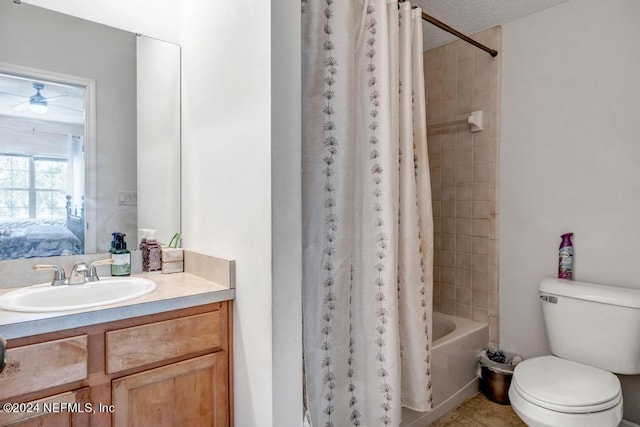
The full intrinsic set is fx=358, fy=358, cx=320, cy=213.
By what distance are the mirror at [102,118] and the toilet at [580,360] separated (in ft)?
5.73

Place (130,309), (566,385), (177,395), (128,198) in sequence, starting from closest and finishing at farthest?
(130,309) → (177,395) → (566,385) → (128,198)

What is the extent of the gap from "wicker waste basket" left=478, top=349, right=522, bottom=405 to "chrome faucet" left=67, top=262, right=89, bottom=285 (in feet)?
7.06

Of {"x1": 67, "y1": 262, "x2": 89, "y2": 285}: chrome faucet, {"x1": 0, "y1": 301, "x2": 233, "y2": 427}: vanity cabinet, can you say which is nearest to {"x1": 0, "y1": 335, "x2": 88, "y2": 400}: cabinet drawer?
{"x1": 0, "y1": 301, "x2": 233, "y2": 427}: vanity cabinet

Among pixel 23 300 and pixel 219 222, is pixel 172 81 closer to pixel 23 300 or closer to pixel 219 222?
pixel 219 222

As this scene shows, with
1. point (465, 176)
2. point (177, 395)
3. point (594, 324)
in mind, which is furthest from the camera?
point (465, 176)

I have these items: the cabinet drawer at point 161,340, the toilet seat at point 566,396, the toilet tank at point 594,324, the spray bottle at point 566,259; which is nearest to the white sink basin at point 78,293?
the cabinet drawer at point 161,340

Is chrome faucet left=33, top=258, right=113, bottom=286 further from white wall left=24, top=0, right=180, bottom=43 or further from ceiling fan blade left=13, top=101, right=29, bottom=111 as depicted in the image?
white wall left=24, top=0, right=180, bottom=43

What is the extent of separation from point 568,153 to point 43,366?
2.50 metres

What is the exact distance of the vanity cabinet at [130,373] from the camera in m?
0.97

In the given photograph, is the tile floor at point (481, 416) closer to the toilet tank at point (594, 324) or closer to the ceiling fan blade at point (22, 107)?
the toilet tank at point (594, 324)

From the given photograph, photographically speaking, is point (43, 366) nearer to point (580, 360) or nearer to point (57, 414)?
point (57, 414)

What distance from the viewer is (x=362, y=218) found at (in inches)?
58.6

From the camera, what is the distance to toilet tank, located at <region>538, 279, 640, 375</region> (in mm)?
1636

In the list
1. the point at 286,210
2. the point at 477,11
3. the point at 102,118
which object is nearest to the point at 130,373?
the point at 286,210
